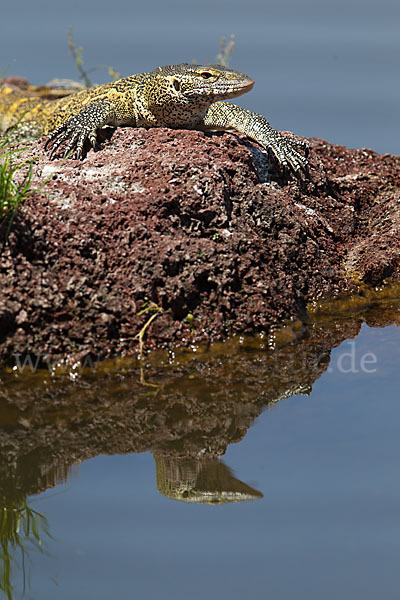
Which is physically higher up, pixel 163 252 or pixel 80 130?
pixel 80 130

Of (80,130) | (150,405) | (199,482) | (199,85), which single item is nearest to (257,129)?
(199,85)

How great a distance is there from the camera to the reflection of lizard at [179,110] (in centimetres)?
605

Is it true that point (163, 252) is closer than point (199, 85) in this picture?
Yes

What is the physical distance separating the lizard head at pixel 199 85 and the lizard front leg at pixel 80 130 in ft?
1.57

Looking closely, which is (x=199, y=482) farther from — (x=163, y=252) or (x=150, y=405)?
(x=163, y=252)

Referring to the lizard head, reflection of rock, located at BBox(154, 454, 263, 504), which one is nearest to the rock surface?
the lizard head

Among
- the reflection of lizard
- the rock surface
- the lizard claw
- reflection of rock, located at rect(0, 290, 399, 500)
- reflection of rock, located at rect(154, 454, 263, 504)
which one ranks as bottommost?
reflection of rock, located at rect(154, 454, 263, 504)

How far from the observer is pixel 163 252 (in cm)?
513

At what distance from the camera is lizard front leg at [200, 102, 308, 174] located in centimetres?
621

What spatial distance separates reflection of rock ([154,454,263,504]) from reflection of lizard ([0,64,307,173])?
105 inches

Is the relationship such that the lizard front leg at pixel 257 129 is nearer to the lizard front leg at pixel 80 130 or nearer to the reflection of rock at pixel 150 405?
the lizard front leg at pixel 80 130

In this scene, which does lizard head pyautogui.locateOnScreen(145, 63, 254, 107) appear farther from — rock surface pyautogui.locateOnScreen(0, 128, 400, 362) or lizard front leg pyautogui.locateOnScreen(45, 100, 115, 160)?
lizard front leg pyautogui.locateOnScreen(45, 100, 115, 160)

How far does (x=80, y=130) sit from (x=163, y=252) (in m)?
1.44

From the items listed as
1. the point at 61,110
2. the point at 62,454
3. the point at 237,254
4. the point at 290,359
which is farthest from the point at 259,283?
the point at 61,110
